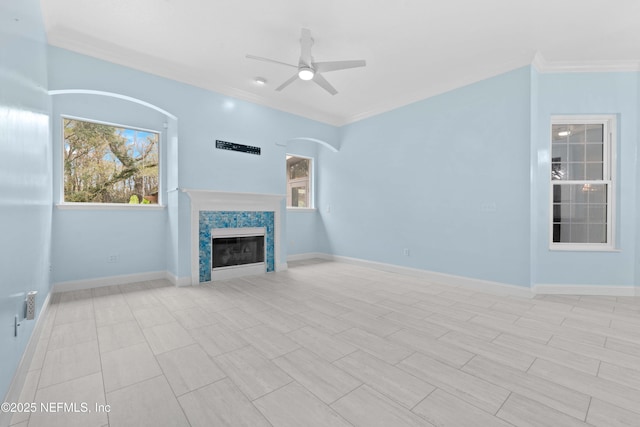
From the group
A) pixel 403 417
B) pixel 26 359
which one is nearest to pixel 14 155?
pixel 26 359

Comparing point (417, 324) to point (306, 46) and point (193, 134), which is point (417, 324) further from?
point (193, 134)

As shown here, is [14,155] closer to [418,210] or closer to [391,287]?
[391,287]

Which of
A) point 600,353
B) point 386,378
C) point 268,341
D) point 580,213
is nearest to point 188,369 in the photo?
point 268,341

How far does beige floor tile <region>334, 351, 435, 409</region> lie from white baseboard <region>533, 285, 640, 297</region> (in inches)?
114

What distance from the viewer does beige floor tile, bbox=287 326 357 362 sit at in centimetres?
205

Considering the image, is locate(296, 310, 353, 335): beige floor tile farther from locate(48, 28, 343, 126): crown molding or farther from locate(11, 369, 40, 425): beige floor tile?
locate(48, 28, 343, 126): crown molding

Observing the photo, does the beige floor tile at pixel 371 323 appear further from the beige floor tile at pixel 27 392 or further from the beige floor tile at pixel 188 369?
the beige floor tile at pixel 27 392

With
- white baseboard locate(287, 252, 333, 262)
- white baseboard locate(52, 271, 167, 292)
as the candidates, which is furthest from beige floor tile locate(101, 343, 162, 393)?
white baseboard locate(287, 252, 333, 262)

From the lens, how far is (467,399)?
156cm

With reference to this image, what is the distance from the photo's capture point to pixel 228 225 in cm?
438

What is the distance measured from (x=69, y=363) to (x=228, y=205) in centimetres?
274

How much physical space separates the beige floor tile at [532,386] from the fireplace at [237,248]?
3527 mm

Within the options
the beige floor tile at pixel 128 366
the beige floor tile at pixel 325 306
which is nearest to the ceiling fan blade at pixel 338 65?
the beige floor tile at pixel 325 306

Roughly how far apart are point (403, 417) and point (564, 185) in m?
4.15
